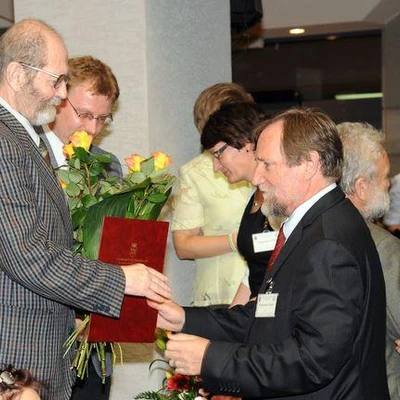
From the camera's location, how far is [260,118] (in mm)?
3961

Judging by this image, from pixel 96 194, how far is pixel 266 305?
30.8 inches

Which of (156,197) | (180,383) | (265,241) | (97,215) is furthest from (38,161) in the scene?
(180,383)

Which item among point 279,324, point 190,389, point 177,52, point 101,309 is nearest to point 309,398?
point 279,324

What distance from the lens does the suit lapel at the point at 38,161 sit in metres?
2.76

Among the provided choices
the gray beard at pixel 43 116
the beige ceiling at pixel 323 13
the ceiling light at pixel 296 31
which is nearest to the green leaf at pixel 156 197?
the gray beard at pixel 43 116

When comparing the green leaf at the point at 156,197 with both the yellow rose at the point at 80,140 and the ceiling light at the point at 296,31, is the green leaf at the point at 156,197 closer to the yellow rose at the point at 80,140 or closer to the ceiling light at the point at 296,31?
the yellow rose at the point at 80,140

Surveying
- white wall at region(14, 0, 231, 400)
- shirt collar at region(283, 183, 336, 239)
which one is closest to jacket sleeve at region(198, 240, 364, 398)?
shirt collar at region(283, 183, 336, 239)

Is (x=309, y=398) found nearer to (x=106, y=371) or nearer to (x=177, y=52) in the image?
(x=106, y=371)

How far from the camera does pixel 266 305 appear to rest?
2.53 m

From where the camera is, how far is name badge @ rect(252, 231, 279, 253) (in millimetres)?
3621

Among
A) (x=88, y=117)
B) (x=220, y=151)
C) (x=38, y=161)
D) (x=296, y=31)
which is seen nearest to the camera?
(x=38, y=161)

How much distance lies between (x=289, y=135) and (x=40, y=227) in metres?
0.76

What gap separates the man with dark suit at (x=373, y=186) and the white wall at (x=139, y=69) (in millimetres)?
1419

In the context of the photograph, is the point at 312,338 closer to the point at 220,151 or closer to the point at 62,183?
the point at 62,183
